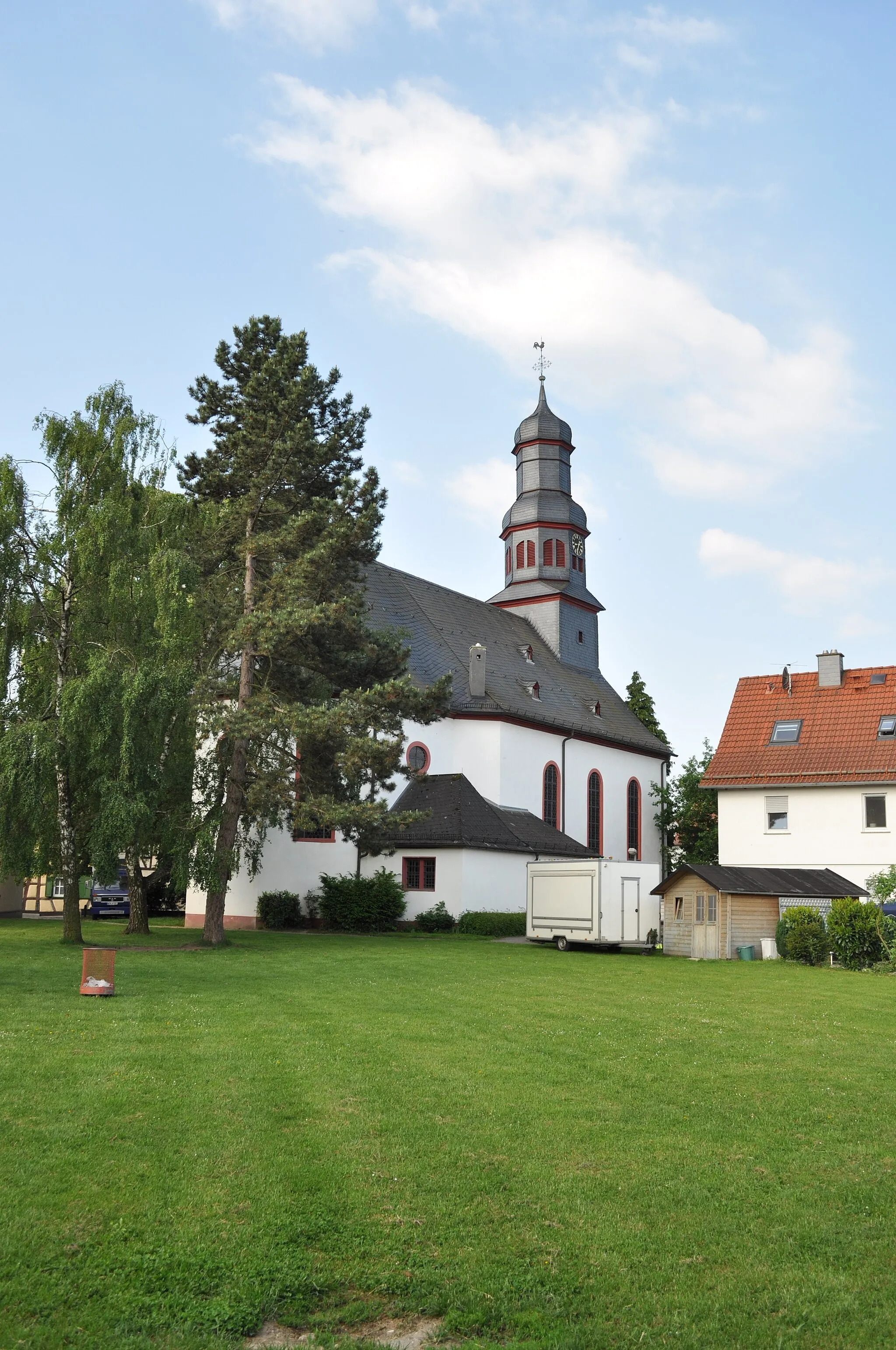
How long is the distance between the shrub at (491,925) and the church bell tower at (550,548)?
58.7 feet

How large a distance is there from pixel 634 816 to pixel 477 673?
12428mm

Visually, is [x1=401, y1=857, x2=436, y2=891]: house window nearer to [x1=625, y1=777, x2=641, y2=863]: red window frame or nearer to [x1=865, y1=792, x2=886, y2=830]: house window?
[x1=865, y1=792, x2=886, y2=830]: house window

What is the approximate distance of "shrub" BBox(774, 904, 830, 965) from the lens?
2706cm

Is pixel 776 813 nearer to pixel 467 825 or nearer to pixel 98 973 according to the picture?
pixel 467 825

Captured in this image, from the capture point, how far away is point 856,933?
1021 inches

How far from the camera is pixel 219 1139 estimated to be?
7.42m

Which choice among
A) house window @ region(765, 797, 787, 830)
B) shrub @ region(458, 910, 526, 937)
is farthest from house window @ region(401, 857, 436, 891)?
house window @ region(765, 797, 787, 830)

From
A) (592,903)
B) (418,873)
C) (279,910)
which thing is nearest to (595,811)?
(418,873)

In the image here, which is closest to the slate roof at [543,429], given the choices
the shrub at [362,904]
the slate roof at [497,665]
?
the slate roof at [497,665]

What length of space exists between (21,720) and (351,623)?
7516mm

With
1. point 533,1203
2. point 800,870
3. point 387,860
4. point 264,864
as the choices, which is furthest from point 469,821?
point 533,1203

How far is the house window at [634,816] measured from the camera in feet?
159

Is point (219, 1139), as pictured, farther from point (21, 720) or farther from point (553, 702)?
point (553, 702)

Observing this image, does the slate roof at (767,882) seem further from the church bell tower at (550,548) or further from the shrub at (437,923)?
the church bell tower at (550,548)
